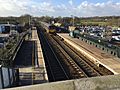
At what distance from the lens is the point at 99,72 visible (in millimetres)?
23203

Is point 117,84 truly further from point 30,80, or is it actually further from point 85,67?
point 85,67

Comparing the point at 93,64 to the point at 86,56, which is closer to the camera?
the point at 93,64

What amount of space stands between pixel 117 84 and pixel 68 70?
1918 cm

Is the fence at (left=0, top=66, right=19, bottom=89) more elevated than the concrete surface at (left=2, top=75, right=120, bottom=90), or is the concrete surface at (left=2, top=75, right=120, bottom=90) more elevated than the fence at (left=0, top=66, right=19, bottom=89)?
the concrete surface at (left=2, top=75, right=120, bottom=90)

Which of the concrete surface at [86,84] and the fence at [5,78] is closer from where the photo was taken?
the concrete surface at [86,84]

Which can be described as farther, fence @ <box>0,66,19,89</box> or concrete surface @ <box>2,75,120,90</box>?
fence @ <box>0,66,19,89</box>

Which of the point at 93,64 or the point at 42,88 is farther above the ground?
the point at 42,88

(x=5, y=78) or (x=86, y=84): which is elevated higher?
(x=86, y=84)

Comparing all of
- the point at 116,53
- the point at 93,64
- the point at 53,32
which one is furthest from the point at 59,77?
the point at 53,32

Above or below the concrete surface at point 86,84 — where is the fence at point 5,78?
below

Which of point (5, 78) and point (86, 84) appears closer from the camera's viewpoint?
point (86, 84)

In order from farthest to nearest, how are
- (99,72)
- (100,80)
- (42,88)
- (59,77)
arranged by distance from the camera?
(99,72), (59,77), (100,80), (42,88)

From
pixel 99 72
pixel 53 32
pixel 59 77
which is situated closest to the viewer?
pixel 59 77

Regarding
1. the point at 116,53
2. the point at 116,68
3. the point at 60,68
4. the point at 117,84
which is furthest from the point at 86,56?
the point at 117,84
